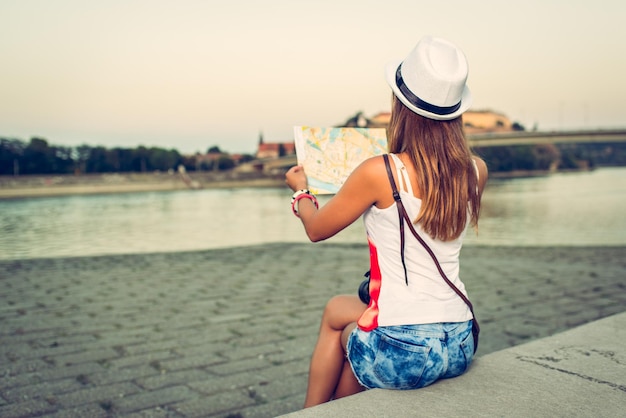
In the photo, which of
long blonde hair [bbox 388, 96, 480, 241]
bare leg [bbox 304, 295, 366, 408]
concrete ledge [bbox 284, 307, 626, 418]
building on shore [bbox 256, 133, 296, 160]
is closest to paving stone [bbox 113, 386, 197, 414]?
bare leg [bbox 304, 295, 366, 408]

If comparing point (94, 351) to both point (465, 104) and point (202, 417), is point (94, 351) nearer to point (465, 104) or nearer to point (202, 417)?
point (202, 417)

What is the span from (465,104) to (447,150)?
7.0 inches

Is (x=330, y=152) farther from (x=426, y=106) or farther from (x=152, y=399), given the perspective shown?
(x=152, y=399)

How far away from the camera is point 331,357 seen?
196cm

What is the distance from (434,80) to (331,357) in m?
0.94

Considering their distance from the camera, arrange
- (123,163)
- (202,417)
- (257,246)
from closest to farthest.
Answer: (202,417), (257,246), (123,163)

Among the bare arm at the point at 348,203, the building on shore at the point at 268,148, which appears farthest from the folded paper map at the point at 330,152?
the building on shore at the point at 268,148

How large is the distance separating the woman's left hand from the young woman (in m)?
0.28

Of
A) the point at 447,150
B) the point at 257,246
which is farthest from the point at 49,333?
the point at 257,246

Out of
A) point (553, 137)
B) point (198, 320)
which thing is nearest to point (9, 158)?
point (553, 137)

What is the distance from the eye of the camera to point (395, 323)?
177 centimetres

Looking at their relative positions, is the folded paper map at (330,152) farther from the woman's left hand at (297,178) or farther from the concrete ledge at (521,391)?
the concrete ledge at (521,391)

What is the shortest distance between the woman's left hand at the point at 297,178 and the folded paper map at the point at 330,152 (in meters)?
0.02

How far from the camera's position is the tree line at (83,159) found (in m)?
70.0
